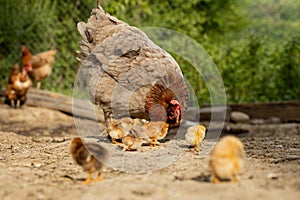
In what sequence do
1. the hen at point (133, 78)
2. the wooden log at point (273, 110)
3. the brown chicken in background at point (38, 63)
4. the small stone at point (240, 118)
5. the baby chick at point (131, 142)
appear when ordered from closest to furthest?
the baby chick at point (131, 142) < the hen at point (133, 78) < the wooden log at point (273, 110) < the small stone at point (240, 118) < the brown chicken in background at point (38, 63)

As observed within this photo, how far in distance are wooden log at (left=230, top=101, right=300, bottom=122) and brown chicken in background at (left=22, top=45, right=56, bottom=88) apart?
11.2ft

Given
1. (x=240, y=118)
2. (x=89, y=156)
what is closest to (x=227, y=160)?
(x=89, y=156)

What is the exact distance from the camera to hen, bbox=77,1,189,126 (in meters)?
4.50

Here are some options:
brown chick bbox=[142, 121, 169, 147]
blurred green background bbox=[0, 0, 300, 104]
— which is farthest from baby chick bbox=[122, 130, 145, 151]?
blurred green background bbox=[0, 0, 300, 104]

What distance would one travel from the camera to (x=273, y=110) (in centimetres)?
754

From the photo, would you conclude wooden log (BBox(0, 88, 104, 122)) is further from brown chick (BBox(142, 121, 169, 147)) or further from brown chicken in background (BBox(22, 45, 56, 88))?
brown chick (BBox(142, 121, 169, 147))

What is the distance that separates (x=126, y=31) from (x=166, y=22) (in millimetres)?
4442

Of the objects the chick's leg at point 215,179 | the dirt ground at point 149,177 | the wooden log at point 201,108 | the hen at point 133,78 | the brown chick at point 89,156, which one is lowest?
the dirt ground at point 149,177

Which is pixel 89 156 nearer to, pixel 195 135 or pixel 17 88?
pixel 195 135

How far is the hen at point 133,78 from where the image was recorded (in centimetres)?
450

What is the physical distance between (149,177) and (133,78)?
1578 millimetres

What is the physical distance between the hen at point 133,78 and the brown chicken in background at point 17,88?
3759 mm

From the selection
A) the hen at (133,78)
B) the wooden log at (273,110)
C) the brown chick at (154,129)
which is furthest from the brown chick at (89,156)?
the wooden log at (273,110)

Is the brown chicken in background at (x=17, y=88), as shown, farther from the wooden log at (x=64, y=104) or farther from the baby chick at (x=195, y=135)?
the baby chick at (x=195, y=135)
